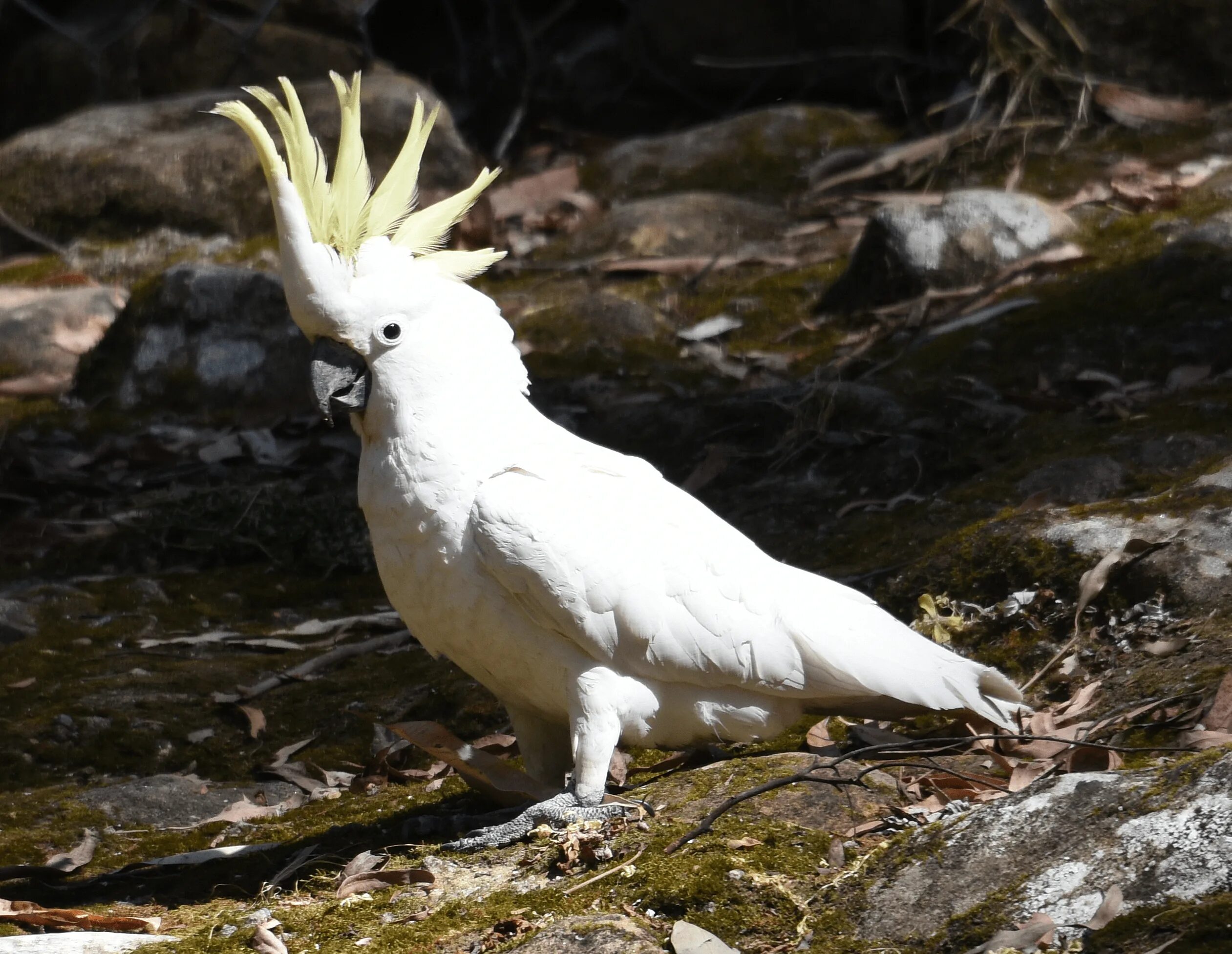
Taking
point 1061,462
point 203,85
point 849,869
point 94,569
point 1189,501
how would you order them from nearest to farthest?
point 849,869 → point 1189,501 → point 1061,462 → point 94,569 → point 203,85

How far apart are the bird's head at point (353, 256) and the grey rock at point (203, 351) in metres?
3.44

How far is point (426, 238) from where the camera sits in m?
3.18

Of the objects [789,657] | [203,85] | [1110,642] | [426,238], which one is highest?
[203,85]

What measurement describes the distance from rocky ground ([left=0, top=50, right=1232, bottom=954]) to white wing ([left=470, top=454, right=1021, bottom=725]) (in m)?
0.18

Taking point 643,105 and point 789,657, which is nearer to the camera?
point 789,657

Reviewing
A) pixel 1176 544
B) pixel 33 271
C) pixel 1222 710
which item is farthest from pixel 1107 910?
pixel 33 271

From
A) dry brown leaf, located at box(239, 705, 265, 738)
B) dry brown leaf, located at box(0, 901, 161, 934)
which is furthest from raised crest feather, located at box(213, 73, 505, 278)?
dry brown leaf, located at box(239, 705, 265, 738)

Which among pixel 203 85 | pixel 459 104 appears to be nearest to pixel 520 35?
pixel 459 104

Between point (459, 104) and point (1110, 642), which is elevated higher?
point (459, 104)

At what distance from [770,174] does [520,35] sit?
2.56 meters

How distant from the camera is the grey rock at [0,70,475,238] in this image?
764cm

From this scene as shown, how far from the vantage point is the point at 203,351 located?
6.63m

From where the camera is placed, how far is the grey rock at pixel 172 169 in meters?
7.64

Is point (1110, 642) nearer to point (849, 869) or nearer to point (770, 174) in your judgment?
point (849, 869)
